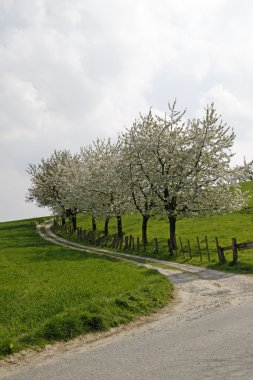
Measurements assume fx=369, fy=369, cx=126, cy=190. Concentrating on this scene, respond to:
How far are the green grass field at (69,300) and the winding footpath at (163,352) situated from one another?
65 cm

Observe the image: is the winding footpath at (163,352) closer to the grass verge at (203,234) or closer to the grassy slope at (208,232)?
the grass verge at (203,234)

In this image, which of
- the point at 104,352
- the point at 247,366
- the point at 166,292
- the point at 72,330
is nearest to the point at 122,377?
the point at 104,352

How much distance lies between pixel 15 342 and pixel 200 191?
24.9 m

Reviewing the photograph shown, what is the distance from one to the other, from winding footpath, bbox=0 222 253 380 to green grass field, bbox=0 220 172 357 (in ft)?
2.13

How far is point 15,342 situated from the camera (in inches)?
398

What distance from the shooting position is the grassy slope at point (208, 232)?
26266 mm

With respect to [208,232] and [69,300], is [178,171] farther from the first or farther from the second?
[69,300]

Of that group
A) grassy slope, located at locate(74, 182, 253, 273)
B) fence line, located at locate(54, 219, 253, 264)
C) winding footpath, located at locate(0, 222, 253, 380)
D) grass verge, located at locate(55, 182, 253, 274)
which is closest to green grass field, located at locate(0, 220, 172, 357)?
winding footpath, located at locate(0, 222, 253, 380)

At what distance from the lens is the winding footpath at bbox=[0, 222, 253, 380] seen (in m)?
7.62

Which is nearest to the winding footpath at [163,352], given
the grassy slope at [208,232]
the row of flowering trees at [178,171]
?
the grassy slope at [208,232]

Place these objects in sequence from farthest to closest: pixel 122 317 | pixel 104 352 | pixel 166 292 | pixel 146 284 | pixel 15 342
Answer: pixel 146 284, pixel 166 292, pixel 122 317, pixel 15 342, pixel 104 352

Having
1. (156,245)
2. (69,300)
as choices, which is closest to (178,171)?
(156,245)

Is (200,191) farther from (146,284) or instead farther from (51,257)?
(146,284)

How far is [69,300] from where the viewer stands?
1438 cm
